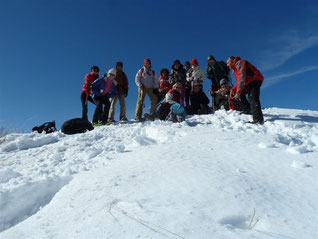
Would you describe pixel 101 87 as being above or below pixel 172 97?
above

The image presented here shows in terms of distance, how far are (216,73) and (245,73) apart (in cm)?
259

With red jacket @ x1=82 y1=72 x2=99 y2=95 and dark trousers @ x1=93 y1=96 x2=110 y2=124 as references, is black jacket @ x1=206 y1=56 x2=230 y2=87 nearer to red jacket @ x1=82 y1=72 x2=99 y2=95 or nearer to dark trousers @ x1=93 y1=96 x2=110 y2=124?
dark trousers @ x1=93 y1=96 x2=110 y2=124

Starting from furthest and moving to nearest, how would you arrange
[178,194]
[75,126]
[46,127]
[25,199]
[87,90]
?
[46,127]
[87,90]
[75,126]
[25,199]
[178,194]

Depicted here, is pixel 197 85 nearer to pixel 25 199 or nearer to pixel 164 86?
pixel 164 86

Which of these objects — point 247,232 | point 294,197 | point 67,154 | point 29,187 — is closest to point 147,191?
point 247,232

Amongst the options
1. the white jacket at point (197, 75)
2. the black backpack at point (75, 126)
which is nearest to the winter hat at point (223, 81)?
the white jacket at point (197, 75)

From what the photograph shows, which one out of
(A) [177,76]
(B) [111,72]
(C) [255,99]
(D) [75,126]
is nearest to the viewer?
(C) [255,99]

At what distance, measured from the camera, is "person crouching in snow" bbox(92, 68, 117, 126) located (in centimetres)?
718

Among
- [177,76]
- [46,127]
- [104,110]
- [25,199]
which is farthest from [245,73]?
[46,127]

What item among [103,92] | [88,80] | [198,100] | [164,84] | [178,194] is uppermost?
[88,80]

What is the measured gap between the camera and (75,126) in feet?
21.5

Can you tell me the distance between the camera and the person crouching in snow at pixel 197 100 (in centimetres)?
763

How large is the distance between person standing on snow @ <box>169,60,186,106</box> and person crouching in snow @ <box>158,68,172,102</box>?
0.15m

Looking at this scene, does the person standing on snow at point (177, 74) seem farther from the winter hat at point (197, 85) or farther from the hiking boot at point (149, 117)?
the hiking boot at point (149, 117)
